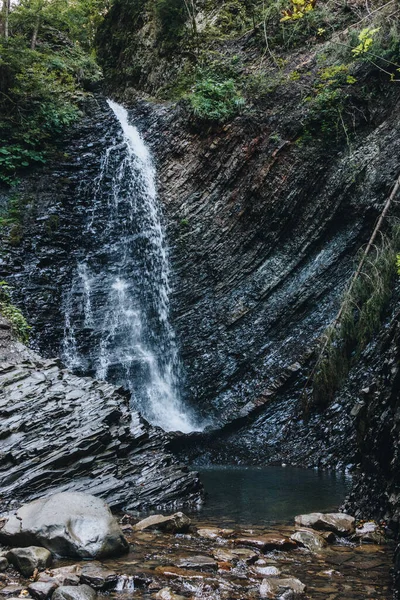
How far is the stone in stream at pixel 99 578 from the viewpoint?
3609mm

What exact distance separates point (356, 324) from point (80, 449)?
5.84 meters

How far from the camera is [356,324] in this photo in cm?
984

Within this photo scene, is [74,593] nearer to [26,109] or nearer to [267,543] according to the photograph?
[267,543]

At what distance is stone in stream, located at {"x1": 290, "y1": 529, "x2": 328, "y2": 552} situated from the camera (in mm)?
4520

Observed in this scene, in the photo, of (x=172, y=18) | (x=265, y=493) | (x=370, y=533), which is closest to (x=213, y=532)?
(x=370, y=533)

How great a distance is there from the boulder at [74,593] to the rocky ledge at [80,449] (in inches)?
109

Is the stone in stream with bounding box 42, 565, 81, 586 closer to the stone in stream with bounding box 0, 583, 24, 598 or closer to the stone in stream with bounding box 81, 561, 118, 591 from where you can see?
the stone in stream with bounding box 81, 561, 118, 591

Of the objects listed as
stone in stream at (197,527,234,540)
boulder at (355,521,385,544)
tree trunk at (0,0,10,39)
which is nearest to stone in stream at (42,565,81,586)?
stone in stream at (197,527,234,540)

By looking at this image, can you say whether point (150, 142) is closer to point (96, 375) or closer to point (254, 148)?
point (254, 148)

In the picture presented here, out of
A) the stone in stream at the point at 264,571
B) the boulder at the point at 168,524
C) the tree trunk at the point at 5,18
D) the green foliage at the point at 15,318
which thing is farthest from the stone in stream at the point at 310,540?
the tree trunk at the point at 5,18

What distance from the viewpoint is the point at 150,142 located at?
15.1 m

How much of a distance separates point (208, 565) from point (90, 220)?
34.8 feet

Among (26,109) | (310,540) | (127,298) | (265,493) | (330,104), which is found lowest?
(265,493)

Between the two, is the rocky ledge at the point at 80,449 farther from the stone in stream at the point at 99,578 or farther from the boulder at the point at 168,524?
the stone in stream at the point at 99,578
